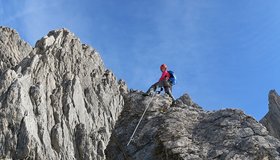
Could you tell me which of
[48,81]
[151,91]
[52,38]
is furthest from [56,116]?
[151,91]

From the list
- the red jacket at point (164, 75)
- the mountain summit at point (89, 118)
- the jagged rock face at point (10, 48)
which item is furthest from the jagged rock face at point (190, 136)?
the jagged rock face at point (10, 48)

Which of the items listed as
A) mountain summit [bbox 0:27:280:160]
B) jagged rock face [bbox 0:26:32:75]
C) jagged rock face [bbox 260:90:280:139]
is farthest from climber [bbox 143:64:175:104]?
jagged rock face [bbox 0:26:32:75]

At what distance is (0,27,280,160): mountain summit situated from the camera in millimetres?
11869

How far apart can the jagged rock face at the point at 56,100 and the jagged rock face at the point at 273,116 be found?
148ft

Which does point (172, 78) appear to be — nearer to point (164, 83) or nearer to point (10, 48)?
point (164, 83)

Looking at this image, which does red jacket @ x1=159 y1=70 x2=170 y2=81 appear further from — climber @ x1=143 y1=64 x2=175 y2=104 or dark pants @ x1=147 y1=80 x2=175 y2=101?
dark pants @ x1=147 y1=80 x2=175 y2=101

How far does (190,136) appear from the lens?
12.4m

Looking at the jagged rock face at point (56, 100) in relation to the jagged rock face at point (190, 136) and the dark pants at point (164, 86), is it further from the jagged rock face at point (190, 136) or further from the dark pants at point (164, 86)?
the jagged rock face at point (190, 136)

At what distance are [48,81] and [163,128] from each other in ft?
382

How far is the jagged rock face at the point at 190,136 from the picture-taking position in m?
11.2

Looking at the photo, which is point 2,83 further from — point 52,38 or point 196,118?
point 196,118

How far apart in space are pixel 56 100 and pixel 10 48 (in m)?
43.3

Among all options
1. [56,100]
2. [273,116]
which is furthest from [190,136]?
[273,116]

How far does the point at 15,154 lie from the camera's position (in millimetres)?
Result: 98062
